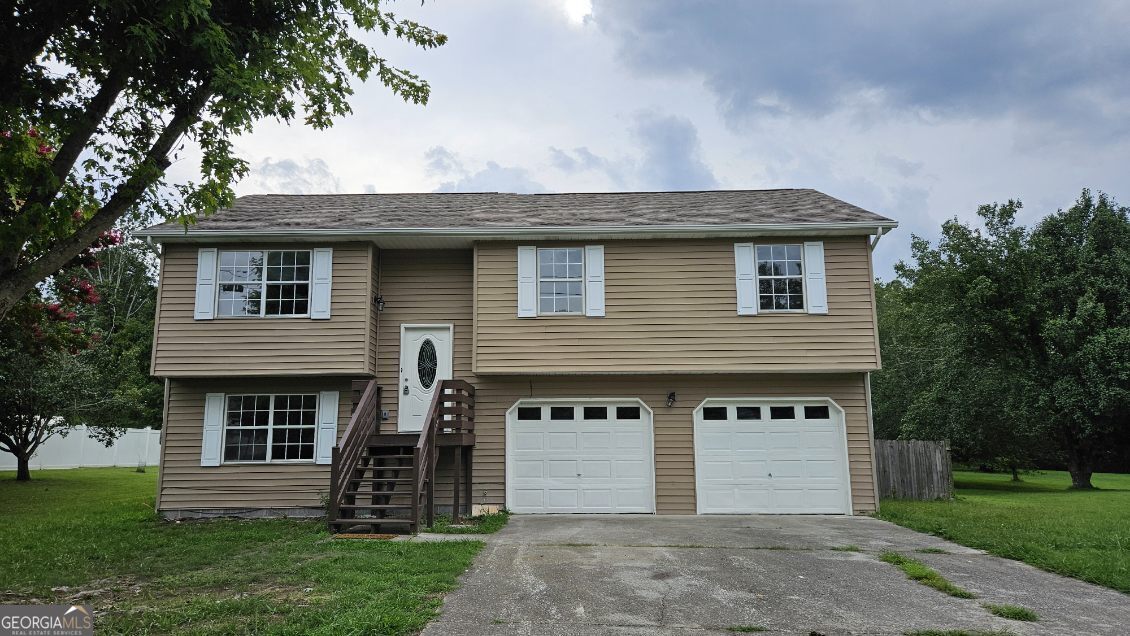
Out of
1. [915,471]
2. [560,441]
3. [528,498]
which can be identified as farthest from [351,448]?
[915,471]

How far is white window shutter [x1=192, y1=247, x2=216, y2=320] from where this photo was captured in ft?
39.5

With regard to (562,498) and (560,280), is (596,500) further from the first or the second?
(560,280)

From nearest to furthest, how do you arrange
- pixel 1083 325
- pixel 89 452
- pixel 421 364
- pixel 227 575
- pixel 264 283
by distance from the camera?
pixel 227 575, pixel 264 283, pixel 421 364, pixel 1083 325, pixel 89 452

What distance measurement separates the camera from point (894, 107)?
60.5 ft

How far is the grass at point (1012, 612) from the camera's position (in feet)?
17.8

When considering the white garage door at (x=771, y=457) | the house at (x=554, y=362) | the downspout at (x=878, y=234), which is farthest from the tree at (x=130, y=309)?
the downspout at (x=878, y=234)

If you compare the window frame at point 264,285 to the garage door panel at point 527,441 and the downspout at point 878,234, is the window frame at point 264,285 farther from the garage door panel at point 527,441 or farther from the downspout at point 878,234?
the downspout at point 878,234

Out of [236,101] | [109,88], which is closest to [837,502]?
[236,101]

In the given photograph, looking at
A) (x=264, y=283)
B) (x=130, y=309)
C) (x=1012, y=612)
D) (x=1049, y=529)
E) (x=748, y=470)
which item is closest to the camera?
(x=1012, y=612)

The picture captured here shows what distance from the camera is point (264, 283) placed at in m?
12.2

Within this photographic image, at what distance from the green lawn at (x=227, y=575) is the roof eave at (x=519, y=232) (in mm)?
4752

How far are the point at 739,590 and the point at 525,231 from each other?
7.41 meters

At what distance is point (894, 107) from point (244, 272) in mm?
16236

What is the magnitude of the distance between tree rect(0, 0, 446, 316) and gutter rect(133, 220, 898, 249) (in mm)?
3381
